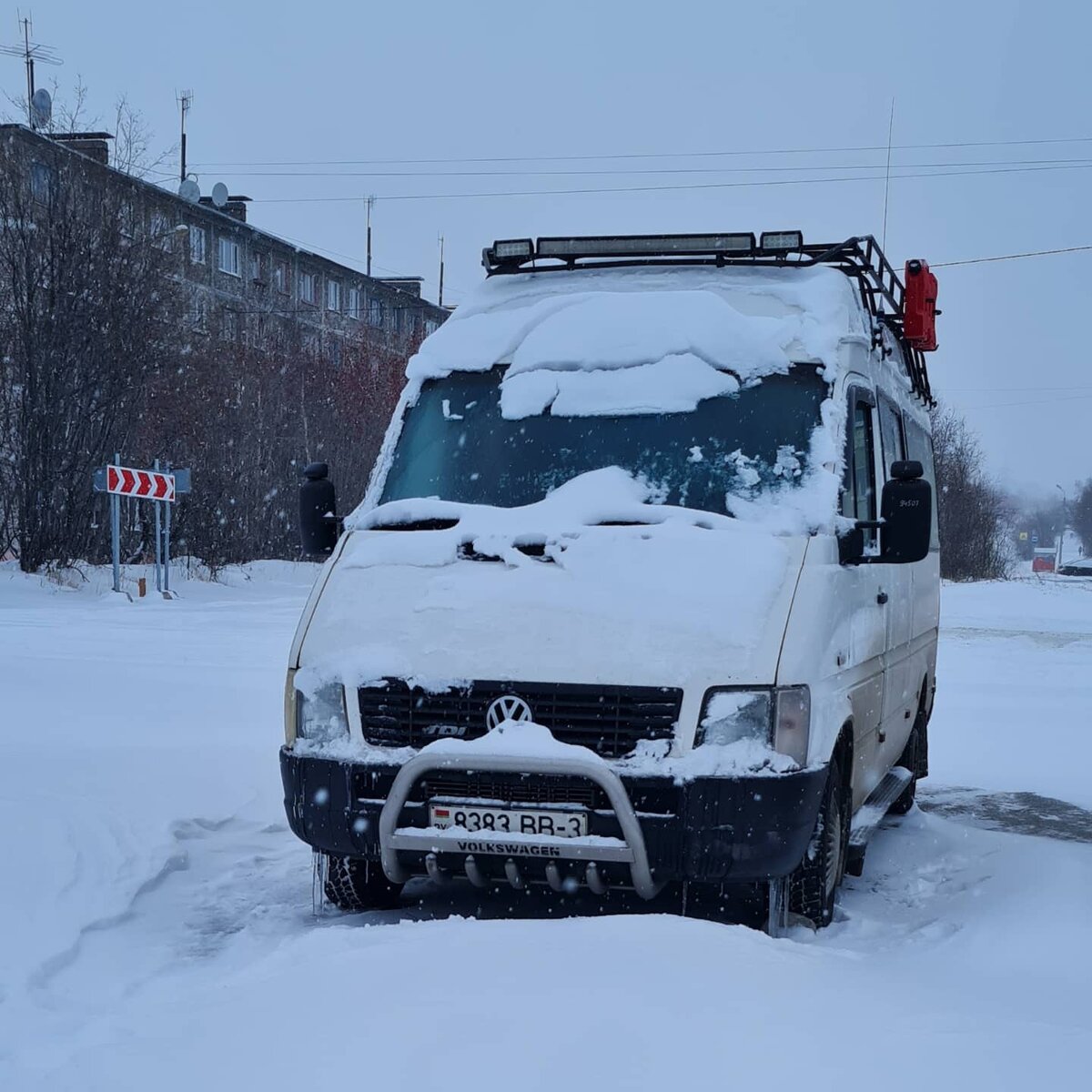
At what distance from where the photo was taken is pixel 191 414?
3175 centimetres

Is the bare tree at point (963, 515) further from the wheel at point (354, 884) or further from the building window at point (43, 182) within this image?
the wheel at point (354, 884)

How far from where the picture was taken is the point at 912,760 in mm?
8211

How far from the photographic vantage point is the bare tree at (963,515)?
5562 centimetres

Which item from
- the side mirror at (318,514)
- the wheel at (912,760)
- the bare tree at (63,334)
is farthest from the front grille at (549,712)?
the bare tree at (63,334)

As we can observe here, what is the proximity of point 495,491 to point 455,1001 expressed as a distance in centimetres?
233

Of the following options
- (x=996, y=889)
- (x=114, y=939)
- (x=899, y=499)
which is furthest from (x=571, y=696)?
(x=996, y=889)

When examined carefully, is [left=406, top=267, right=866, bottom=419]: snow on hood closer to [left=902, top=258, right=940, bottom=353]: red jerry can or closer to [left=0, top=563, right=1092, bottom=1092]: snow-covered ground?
[left=902, top=258, right=940, bottom=353]: red jerry can

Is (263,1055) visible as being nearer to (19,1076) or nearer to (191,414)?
(19,1076)

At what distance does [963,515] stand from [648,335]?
2122 inches

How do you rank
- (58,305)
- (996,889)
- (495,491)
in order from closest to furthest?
1. (495,491)
2. (996,889)
3. (58,305)

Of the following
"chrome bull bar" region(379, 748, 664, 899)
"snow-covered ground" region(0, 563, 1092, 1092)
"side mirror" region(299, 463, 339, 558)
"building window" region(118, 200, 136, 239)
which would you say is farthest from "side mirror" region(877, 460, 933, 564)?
"building window" region(118, 200, 136, 239)

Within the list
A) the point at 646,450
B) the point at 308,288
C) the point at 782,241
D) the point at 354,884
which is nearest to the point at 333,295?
the point at 308,288

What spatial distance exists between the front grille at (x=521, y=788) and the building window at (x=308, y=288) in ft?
203

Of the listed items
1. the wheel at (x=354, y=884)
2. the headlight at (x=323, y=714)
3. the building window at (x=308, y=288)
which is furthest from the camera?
the building window at (x=308, y=288)
